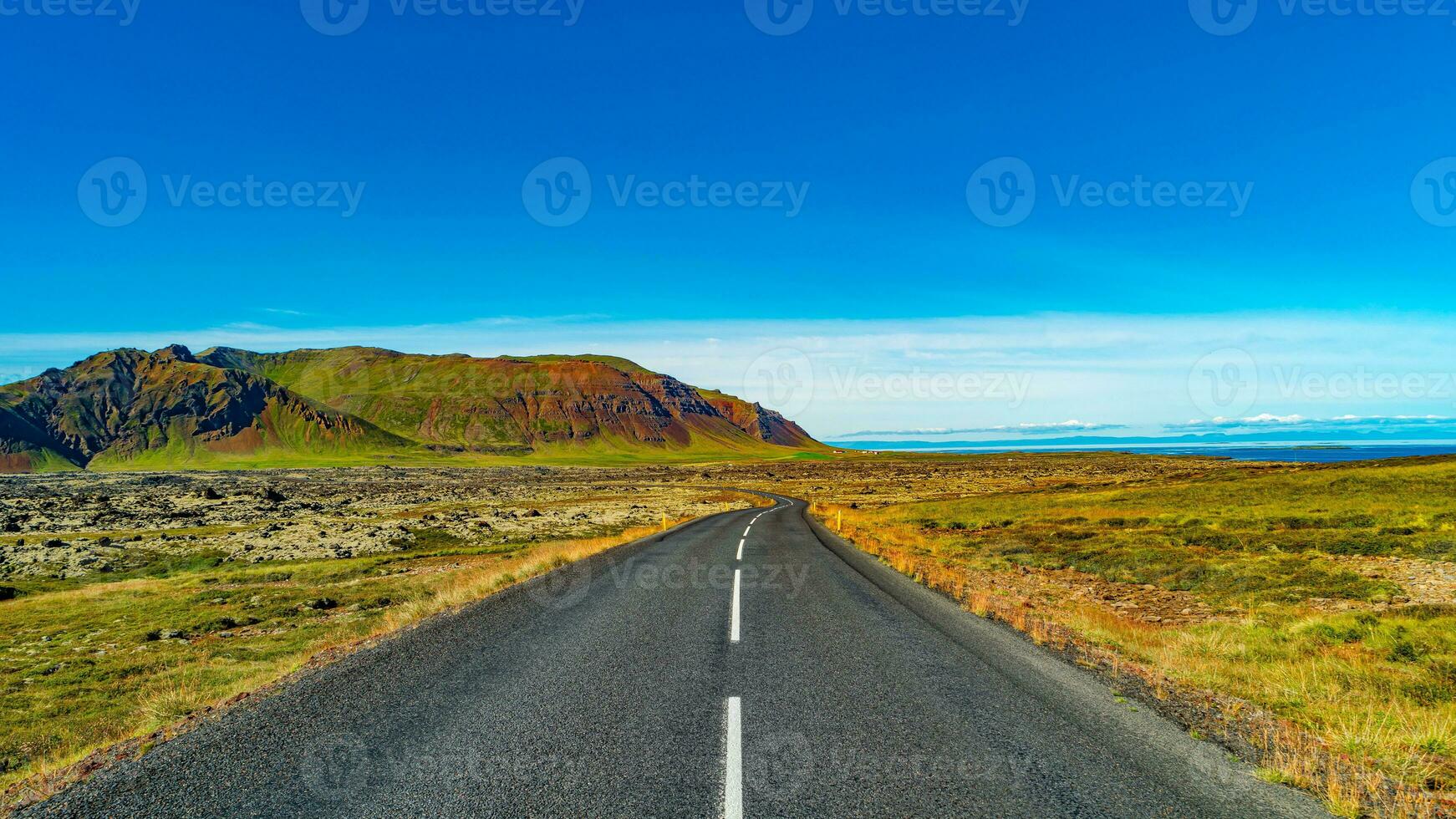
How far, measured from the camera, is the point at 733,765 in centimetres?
545

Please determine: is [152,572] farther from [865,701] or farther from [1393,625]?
[1393,625]

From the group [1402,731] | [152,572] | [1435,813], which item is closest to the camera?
[1435,813]

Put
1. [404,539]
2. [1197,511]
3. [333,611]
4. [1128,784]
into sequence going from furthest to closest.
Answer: [404,539], [1197,511], [333,611], [1128,784]

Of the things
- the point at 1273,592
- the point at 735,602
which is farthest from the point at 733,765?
the point at 1273,592

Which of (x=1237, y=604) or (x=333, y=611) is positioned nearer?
(x=1237, y=604)

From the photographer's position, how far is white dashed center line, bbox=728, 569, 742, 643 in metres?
10.3

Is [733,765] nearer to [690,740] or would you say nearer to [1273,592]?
[690,740]

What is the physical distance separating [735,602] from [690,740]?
725 centimetres

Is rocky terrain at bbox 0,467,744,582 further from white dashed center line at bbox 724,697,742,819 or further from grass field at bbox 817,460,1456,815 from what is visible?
white dashed center line at bbox 724,697,742,819

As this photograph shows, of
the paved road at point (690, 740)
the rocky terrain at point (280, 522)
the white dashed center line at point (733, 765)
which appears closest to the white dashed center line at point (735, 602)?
the paved road at point (690, 740)

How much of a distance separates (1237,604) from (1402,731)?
10.4m

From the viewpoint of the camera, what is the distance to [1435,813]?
16.1 ft

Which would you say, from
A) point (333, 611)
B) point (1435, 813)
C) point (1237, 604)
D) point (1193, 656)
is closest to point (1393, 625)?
point (1237, 604)

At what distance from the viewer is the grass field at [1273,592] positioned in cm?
713
